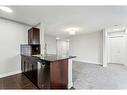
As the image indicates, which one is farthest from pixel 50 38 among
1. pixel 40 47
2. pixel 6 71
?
pixel 6 71

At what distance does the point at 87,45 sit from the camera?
21.7 feet

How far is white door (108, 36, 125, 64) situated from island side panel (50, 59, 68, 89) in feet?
16.3

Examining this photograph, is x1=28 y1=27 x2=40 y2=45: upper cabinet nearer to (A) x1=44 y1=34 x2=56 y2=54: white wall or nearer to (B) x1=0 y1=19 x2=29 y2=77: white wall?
(B) x1=0 y1=19 x2=29 y2=77: white wall

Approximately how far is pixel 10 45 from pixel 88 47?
4.88 m

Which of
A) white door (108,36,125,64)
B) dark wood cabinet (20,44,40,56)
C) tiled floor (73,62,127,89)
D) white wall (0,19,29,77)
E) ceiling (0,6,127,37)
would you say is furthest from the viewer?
white door (108,36,125,64)

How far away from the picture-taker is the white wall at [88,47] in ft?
19.4

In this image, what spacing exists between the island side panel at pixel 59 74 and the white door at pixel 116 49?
496 cm

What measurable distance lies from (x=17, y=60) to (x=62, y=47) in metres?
1.95

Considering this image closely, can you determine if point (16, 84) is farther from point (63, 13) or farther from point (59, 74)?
point (63, 13)

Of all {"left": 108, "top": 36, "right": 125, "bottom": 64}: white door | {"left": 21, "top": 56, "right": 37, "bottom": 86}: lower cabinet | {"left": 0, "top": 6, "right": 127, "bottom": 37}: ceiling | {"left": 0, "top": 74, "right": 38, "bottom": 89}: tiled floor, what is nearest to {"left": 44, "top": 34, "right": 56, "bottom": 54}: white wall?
{"left": 0, "top": 6, "right": 127, "bottom": 37}: ceiling

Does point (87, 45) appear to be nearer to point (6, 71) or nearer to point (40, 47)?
point (40, 47)

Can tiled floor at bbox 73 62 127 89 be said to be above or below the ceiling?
below

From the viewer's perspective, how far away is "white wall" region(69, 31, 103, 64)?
5.93 meters

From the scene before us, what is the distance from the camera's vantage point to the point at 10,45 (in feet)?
11.6
